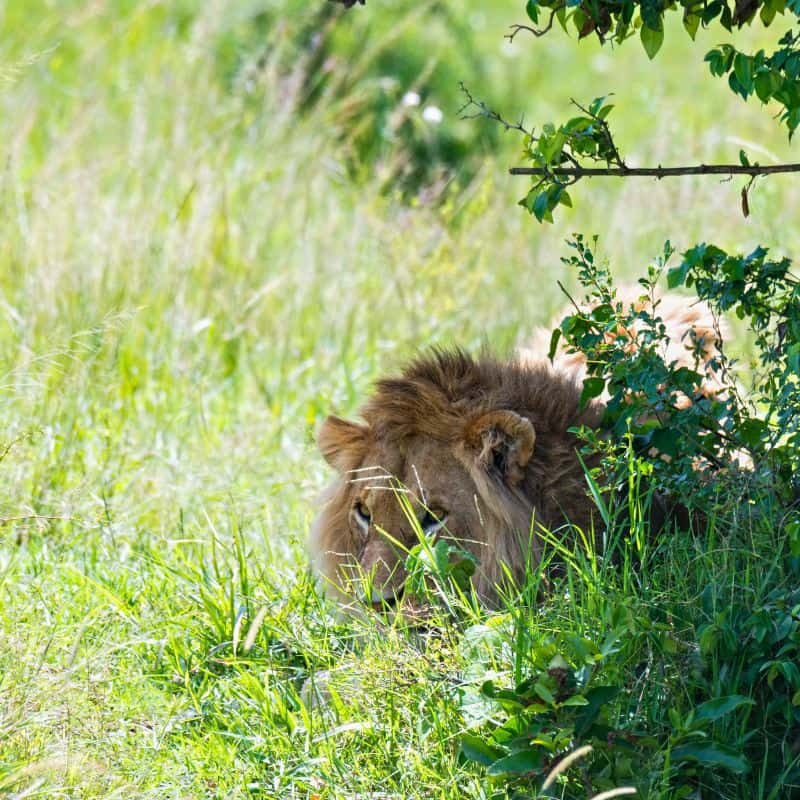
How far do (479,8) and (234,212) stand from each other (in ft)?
26.4

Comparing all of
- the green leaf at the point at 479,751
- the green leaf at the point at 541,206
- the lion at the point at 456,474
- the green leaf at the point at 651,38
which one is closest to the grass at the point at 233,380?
the green leaf at the point at 479,751

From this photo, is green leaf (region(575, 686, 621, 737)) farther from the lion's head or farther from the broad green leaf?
the lion's head

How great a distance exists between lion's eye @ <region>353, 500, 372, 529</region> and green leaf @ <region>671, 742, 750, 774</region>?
4.47 ft

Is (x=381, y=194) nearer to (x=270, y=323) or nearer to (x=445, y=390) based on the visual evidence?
(x=270, y=323)

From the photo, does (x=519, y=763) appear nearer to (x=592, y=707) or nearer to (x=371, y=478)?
(x=592, y=707)

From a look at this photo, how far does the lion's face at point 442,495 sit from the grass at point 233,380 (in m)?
0.23

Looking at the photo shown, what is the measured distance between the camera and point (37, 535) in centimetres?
501

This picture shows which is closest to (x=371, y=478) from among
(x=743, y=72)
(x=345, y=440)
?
(x=345, y=440)

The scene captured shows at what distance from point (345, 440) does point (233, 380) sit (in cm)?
254

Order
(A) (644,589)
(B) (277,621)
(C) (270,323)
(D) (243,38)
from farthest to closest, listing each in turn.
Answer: (D) (243,38) → (C) (270,323) → (B) (277,621) → (A) (644,589)

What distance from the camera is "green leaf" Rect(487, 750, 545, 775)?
3191mm

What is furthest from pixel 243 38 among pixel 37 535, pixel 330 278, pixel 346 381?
pixel 37 535

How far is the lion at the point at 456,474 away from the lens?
418 centimetres

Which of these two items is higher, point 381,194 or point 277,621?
point 381,194
